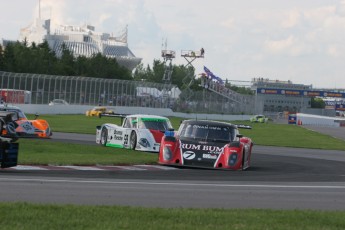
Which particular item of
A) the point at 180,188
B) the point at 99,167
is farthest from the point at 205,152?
the point at 180,188

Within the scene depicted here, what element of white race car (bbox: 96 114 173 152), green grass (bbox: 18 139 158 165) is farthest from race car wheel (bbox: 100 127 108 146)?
green grass (bbox: 18 139 158 165)

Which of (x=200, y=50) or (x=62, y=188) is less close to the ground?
(x=200, y=50)

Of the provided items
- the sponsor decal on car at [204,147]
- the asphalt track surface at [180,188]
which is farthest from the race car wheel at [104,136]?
the asphalt track surface at [180,188]

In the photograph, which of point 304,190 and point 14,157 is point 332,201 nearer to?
point 304,190

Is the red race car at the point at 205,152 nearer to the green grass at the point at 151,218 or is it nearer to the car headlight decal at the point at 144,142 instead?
the car headlight decal at the point at 144,142

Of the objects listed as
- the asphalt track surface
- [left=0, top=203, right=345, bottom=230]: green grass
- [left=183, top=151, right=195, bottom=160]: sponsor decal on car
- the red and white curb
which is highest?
[left=183, top=151, right=195, bottom=160]: sponsor decal on car

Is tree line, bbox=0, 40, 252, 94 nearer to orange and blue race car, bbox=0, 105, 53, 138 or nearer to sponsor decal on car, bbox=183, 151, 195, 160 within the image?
orange and blue race car, bbox=0, 105, 53, 138

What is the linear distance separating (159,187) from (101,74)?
357ft

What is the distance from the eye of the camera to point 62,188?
14641 mm

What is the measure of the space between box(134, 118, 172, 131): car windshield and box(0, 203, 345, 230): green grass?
17.7 meters

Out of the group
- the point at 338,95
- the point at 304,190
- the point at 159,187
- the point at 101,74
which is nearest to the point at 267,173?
the point at 304,190

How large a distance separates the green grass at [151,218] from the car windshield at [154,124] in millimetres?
17731

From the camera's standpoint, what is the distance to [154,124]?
2980 cm

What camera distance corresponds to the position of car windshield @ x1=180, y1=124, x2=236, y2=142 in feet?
79.7
